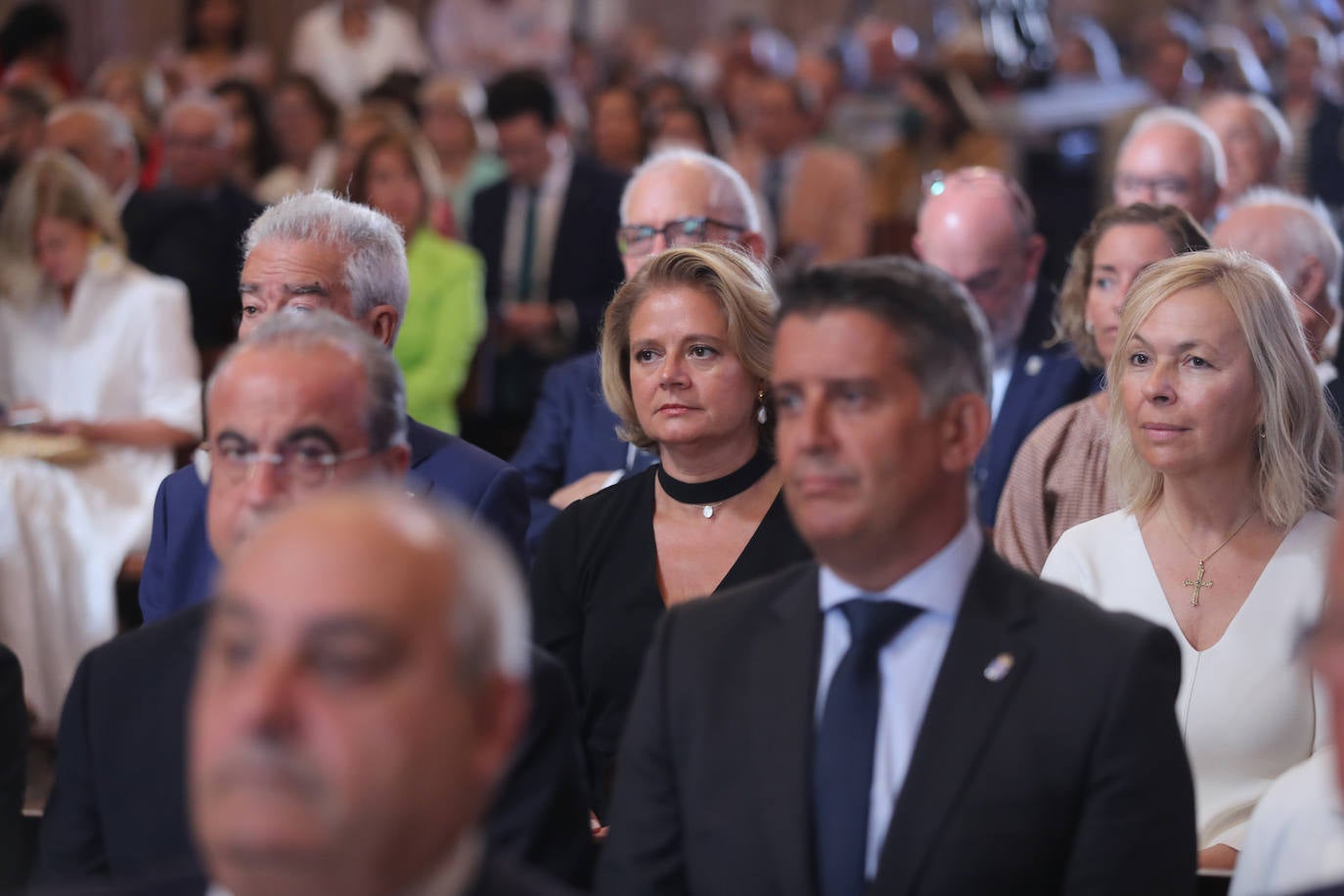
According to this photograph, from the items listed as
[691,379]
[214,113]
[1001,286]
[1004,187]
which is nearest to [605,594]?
[691,379]

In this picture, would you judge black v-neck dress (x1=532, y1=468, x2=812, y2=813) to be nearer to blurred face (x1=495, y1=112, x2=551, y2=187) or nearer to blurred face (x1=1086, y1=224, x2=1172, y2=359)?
blurred face (x1=1086, y1=224, x2=1172, y2=359)

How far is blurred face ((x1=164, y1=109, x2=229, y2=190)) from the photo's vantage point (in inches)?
251

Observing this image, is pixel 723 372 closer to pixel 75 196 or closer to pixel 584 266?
pixel 75 196

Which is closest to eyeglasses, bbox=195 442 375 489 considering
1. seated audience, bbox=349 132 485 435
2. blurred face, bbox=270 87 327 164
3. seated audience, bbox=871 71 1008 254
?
seated audience, bbox=349 132 485 435

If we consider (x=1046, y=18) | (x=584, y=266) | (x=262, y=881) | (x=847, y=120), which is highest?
(x=1046, y=18)

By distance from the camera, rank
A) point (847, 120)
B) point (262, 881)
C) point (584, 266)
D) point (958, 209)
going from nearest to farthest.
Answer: point (262, 881) < point (958, 209) < point (584, 266) < point (847, 120)

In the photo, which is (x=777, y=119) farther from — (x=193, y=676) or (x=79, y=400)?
(x=193, y=676)

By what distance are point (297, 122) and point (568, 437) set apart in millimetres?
4336

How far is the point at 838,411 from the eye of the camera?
199cm

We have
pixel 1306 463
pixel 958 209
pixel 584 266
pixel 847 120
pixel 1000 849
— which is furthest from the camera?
pixel 847 120

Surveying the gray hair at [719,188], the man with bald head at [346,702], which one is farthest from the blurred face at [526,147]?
the man with bald head at [346,702]

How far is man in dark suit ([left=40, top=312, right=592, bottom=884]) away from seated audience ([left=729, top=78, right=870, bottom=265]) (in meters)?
5.25

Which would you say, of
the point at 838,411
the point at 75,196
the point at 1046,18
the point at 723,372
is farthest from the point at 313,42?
the point at 838,411

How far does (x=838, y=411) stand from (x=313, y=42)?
29.7 feet
